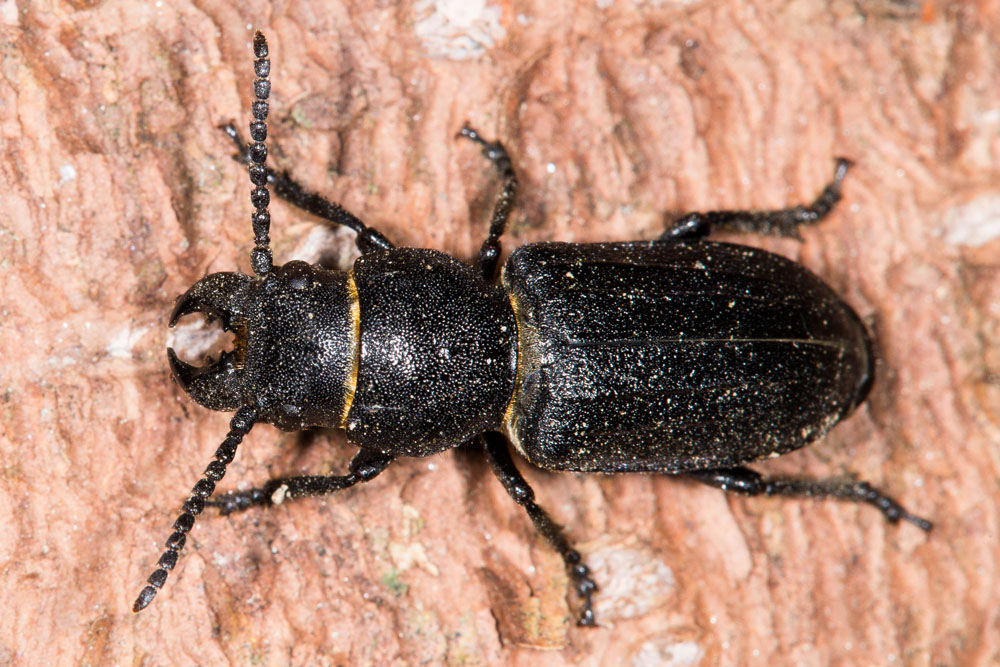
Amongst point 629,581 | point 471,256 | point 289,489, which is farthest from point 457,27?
point 629,581

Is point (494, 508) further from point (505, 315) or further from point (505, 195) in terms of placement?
point (505, 195)

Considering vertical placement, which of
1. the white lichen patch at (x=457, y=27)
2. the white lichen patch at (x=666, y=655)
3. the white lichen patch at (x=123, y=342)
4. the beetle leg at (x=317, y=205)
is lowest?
the white lichen patch at (x=666, y=655)

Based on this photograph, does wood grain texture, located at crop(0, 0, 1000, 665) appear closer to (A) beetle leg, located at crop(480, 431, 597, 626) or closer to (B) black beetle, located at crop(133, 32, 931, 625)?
(A) beetle leg, located at crop(480, 431, 597, 626)

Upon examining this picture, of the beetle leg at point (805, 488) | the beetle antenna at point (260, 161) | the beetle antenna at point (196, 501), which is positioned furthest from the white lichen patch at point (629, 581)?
the beetle antenna at point (260, 161)

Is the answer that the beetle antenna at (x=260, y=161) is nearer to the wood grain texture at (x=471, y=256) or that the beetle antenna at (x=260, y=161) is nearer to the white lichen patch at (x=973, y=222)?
the wood grain texture at (x=471, y=256)

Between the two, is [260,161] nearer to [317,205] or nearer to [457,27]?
[317,205]

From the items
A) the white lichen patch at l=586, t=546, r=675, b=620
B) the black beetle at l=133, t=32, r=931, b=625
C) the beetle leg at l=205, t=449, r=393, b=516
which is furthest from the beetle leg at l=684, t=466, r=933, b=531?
the beetle leg at l=205, t=449, r=393, b=516

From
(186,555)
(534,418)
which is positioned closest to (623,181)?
(534,418)
